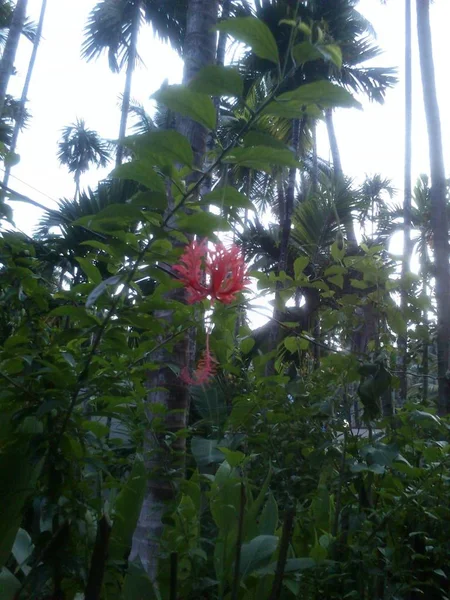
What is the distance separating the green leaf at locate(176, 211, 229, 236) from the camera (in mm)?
978

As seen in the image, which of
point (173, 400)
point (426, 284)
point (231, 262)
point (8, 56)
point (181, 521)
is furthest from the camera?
point (8, 56)

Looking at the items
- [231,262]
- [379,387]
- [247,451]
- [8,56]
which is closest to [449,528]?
[379,387]

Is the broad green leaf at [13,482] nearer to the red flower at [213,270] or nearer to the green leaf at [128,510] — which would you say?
the green leaf at [128,510]

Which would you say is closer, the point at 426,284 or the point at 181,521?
the point at 181,521

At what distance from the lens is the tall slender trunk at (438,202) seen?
8.36 feet

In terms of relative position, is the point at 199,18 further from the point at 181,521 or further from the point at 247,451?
the point at 181,521

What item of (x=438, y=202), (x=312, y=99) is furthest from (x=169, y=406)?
(x=438, y=202)

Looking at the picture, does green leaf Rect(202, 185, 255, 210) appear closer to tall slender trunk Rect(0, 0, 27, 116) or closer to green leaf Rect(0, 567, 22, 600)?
green leaf Rect(0, 567, 22, 600)

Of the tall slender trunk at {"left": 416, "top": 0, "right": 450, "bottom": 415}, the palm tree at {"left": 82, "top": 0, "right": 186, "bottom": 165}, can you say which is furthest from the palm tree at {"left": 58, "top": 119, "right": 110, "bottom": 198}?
the tall slender trunk at {"left": 416, "top": 0, "right": 450, "bottom": 415}

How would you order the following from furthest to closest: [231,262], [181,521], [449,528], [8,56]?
[8,56] → [449,528] → [181,521] → [231,262]

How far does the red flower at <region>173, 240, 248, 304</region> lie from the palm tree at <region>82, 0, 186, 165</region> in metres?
13.8

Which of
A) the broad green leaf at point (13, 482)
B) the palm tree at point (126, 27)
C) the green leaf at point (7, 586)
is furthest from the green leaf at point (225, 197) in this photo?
the palm tree at point (126, 27)

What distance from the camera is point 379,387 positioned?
1.49 m

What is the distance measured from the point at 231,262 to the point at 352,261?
0.93 m
